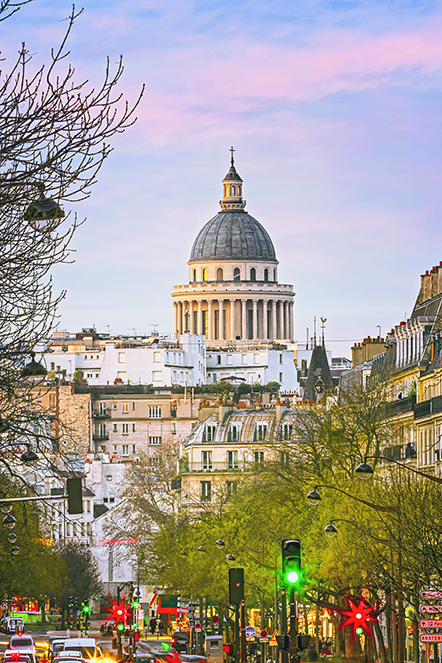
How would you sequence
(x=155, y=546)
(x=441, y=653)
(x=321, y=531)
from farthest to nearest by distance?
(x=155, y=546) < (x=321, y=531) < (x=441, y=653)

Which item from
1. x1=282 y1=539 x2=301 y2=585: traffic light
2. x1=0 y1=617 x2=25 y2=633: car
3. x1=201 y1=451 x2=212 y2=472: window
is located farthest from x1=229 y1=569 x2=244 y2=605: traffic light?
x1=201 y1=451 x2=212 y2=472: window

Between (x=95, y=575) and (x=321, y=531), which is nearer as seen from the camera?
(x=321, y=531)

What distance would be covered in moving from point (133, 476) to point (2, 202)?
144278mm

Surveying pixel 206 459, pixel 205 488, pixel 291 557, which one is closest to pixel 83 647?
pixel 291 557

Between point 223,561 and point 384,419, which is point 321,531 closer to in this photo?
point 384,419

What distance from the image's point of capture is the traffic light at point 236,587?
55.7 m

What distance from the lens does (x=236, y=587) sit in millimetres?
56219

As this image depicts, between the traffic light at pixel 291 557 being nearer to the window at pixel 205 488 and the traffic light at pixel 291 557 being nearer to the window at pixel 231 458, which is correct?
the window at pixel 205 488

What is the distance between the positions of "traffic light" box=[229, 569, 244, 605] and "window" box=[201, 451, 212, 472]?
296 feet

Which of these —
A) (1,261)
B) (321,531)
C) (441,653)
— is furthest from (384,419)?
(1,261)

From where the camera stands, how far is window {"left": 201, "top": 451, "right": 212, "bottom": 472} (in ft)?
484

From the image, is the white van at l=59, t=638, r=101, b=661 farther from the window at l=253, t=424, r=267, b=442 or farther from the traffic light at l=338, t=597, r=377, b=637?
the window at l=253, t=424, r=267, b=442

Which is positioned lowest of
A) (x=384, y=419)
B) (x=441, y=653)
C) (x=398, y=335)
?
(x=441, y=653)

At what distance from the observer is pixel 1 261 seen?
2705 centimetres
